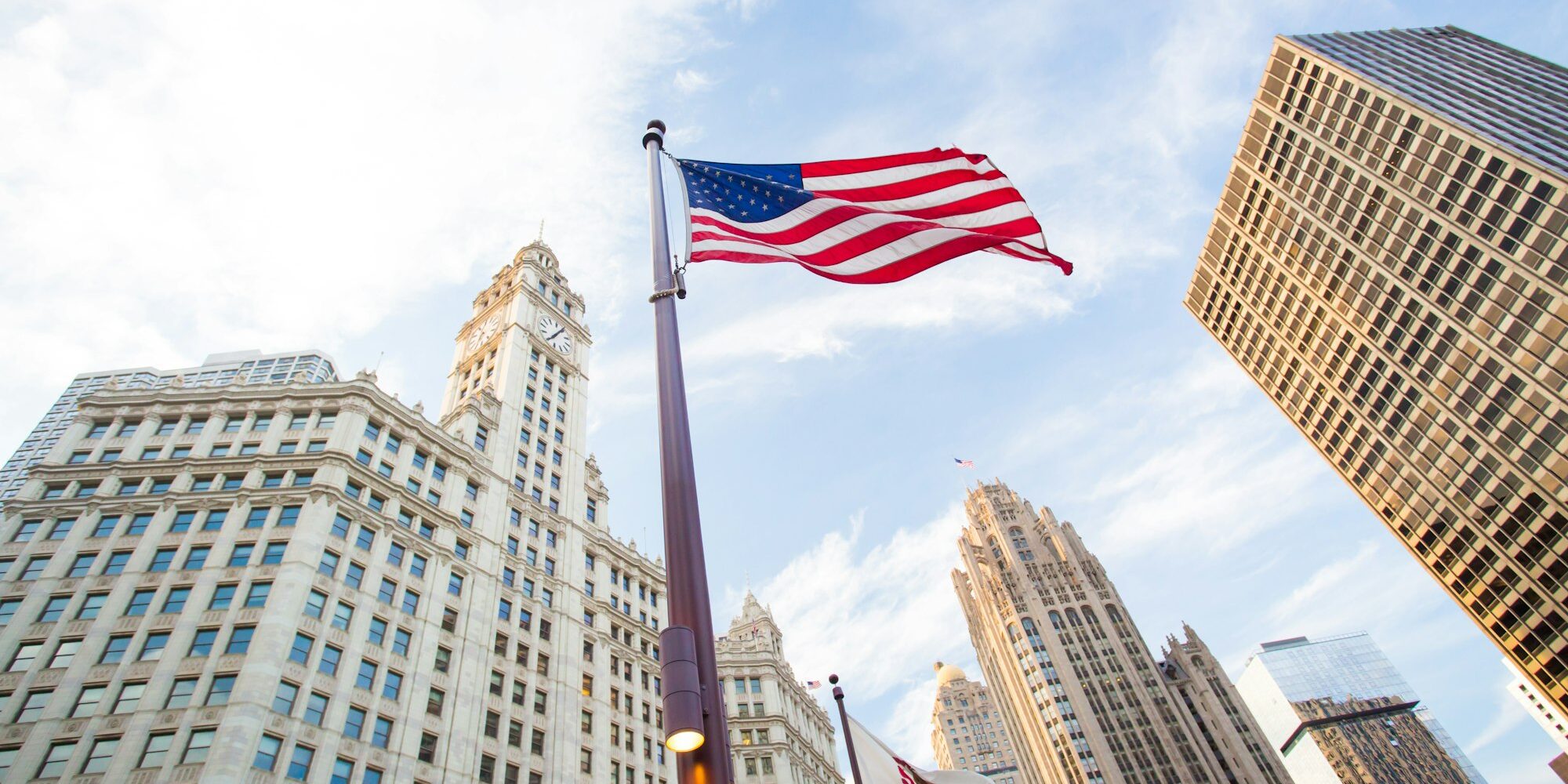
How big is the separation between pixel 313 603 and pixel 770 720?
168ft

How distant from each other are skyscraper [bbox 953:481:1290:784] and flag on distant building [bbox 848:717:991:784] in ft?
408

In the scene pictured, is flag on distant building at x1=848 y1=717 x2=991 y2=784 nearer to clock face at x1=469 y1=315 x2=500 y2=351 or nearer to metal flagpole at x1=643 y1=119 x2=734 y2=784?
metal flagpole at x1=643 y1=119 x2=734 y2=784

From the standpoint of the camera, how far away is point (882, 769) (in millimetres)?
22219

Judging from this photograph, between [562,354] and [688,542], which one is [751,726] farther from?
[688,542]

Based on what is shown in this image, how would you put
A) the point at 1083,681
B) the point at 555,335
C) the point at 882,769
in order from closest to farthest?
the point at 882,769 → the point at 555,335 → the point at 1083,681

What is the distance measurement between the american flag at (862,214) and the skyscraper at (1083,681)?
13374 centimetres

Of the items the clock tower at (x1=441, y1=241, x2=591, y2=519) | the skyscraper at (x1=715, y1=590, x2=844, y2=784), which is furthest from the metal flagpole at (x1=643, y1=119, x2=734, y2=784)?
the skyscraper at (x1=715, y1=590, x2=844, y2=784)

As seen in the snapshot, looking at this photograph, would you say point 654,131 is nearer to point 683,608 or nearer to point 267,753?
point 683,608

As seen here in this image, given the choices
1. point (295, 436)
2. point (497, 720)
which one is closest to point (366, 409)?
point (295, 436)

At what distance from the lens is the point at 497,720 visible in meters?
58.4

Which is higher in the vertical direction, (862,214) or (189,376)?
(189,376)

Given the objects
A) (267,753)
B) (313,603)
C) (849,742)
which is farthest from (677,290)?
(313,603)

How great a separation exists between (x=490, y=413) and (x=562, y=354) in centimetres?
1615

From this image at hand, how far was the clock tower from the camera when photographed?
76.9 meters
